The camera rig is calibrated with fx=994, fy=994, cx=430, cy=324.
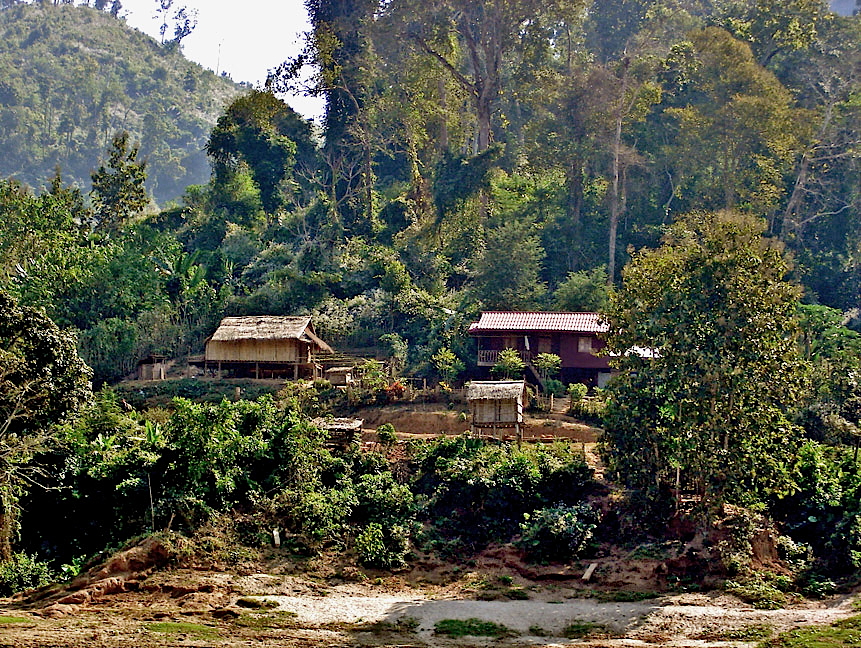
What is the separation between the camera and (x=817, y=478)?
24.2m

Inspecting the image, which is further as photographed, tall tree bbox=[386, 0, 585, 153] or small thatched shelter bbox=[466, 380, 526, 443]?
tall tree bbox=[386, 0, 585, 153]

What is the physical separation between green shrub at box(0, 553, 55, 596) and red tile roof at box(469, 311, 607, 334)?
18554mm

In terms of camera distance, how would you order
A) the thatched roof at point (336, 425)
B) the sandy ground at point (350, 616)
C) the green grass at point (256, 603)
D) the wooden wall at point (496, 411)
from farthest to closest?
1. the wooden wall at point (496, 411)
2. the thatched roof at point (336, 425)
3. the green grass at point (256, 603)
4. the sandy ground at point (350, 616)

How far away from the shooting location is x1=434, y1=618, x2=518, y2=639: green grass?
62.3ft

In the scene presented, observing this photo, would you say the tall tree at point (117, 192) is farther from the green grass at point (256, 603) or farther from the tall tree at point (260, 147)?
the green grass at point (256, 603)

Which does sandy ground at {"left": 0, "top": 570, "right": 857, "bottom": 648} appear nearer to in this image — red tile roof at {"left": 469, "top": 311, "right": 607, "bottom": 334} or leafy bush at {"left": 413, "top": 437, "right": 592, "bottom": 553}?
leafy bush at {"left": 413, "top": 437, "right": 592, "bottom": 553}

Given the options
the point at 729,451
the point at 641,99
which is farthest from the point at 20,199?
the point at 729,451

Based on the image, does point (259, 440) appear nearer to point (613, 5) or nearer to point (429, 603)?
point (429, 603)

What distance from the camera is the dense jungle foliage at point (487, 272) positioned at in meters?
23.3

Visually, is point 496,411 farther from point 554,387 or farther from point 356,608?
point 356,608

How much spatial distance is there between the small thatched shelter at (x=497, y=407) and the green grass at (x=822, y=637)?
10746 mm

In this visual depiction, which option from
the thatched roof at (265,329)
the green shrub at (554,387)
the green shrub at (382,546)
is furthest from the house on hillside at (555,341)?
the green shrub at (382,546)

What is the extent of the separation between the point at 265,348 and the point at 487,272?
10.1 metres

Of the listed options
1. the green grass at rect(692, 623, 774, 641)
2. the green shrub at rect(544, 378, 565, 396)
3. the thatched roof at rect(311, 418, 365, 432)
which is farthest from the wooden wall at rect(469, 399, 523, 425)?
the green grass at rect(692, 623, 774, 641)
